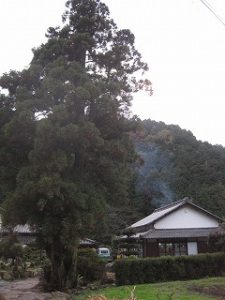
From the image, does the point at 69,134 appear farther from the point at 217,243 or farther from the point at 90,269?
the point at 217,243

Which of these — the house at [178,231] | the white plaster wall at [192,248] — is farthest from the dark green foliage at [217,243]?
the white plaster wall at [192,248]

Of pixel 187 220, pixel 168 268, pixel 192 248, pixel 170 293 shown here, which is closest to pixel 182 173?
pixel 187 220

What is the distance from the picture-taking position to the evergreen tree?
21.6 m

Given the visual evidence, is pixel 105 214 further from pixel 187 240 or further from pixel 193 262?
pixel 187 240

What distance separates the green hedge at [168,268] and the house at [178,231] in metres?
11.6

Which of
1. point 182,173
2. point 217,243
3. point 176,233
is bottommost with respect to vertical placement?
point 217,243

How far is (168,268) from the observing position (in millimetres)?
24609

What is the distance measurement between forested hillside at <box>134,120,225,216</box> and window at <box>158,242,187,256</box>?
59.4 feet

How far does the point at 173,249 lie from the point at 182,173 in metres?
26.0

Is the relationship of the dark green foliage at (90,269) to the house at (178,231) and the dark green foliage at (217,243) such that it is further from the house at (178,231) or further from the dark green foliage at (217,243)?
the house at (178,231)

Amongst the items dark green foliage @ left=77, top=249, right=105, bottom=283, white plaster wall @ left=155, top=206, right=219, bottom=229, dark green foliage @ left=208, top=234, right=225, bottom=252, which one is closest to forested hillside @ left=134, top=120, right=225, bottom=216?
white plaster wall @ left=155, top=206, right=219, bottom=229

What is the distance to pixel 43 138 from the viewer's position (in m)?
21.4

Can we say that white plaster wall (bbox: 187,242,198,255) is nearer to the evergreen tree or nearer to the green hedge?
the green hedge

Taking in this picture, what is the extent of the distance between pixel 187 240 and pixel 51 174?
66.7 feet
